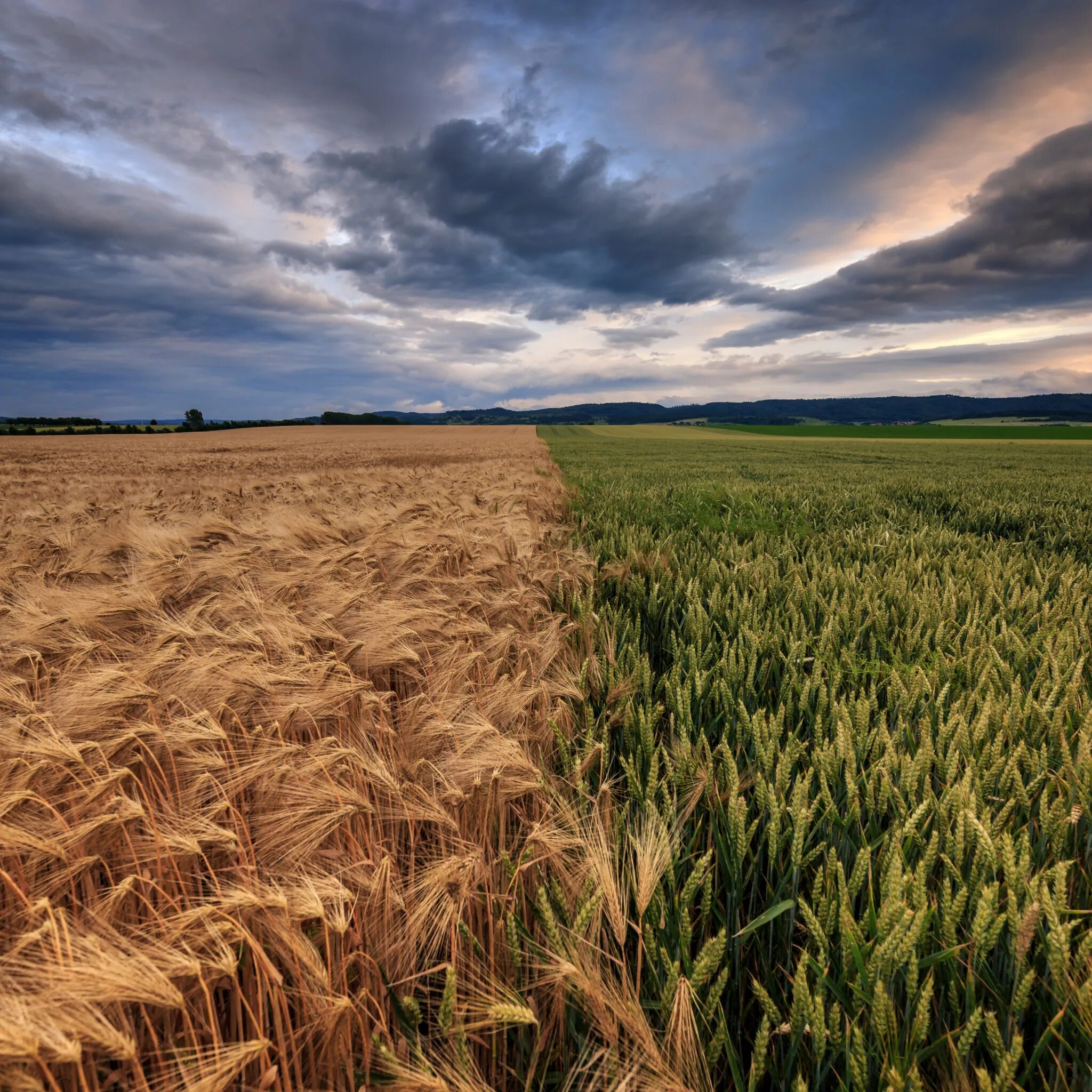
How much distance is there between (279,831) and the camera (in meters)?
1.28

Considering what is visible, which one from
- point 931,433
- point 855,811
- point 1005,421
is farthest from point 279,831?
point 1005,421

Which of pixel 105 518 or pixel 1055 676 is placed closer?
pixel 1055 676

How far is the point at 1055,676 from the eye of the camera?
182 cm

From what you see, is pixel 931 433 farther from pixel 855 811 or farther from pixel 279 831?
pixel 279 831

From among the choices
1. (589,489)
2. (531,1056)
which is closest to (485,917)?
(531,1056)

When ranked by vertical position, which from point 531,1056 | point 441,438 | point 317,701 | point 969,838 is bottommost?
point 531,1056

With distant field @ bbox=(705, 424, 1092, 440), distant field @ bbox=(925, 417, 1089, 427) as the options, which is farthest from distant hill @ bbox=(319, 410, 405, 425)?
distant field @ bbox=(925, 417, 1089, 427)

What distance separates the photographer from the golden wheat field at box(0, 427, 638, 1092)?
86 cm

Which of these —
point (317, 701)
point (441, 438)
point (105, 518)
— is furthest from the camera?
point (441, 438)

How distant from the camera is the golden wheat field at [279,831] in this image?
0.86 m

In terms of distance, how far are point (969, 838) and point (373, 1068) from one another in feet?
4.22

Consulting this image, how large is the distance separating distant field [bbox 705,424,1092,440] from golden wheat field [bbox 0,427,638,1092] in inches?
2275

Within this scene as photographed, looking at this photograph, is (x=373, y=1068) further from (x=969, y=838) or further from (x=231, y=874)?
(x=969, y=838)

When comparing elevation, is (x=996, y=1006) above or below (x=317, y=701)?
below
